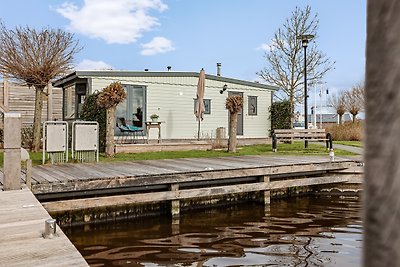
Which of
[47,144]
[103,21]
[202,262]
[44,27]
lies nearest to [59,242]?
[202,262]

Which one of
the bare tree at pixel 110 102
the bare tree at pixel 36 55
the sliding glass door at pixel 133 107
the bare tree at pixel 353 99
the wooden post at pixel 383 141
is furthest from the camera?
the bare tree at pixel 353 99

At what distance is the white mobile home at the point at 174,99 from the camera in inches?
552

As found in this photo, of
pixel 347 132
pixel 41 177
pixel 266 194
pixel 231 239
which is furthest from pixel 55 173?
pixel 347 132

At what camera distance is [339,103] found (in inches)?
1212

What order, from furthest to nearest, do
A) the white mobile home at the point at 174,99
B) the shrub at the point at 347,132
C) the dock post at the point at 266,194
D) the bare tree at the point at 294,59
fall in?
the bare tree at the point at 294,59
the shrub at the point at 347,132
the white mobile home at the point at 174,99
the dock post at the point at 266,194

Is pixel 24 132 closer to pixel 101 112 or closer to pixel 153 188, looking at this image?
pixel 101 112

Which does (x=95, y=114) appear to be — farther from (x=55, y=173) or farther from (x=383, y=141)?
(x=383, y=141)

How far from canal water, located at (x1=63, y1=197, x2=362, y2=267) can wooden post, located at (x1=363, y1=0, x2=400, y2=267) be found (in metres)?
4.32

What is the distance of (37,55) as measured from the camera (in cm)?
1384

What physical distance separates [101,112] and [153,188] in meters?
5.92

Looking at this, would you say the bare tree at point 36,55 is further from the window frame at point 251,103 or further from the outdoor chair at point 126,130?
the window frame at point 251,103

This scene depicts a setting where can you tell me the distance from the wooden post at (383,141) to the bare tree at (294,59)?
21.9 metres

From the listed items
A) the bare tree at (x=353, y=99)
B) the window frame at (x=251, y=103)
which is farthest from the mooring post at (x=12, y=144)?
the bare tree at (x=353, y=99)

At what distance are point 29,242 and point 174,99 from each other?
1245 cm
